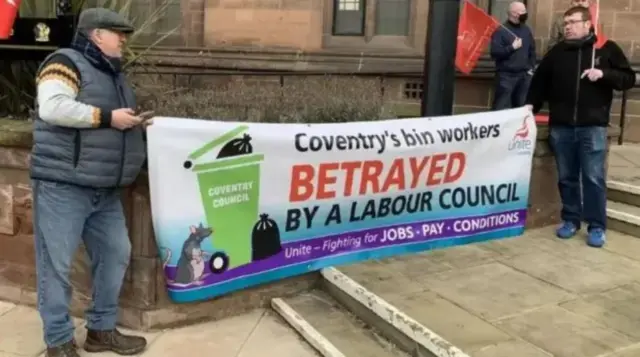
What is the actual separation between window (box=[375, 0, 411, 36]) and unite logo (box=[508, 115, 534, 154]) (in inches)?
211

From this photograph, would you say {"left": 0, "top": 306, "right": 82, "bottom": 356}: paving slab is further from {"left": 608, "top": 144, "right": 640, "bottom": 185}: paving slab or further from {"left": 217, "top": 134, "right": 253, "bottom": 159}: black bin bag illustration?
{"left": 608, "top": 144, "right": 640, "bottom": 185}: paving slab

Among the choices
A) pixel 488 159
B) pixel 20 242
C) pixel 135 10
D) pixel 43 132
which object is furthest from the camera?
pixel 135 10

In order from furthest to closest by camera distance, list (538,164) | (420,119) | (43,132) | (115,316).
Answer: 1. (538,164)
2. (420,119)
3. (115,316)
4. (43,132)

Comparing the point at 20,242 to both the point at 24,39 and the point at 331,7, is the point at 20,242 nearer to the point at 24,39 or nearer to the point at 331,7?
the point at 24,39

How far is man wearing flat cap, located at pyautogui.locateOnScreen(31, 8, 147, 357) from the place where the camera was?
149 inches

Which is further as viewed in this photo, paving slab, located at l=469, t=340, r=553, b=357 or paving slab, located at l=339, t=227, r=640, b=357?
paving slab, located at l=339, t=227, r=640, b=357

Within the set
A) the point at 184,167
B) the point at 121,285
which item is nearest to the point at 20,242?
the point at 121,285

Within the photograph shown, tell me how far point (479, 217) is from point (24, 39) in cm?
367

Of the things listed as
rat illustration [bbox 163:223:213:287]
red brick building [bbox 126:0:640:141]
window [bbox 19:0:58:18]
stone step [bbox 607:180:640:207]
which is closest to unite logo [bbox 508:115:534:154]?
stone step [bbox 607:180:640:207]

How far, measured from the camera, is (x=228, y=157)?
454 centimetres

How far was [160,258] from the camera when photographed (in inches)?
Answer: 179

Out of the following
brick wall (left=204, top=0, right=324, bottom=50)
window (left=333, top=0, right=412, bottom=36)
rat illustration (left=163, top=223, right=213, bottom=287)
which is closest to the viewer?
rat illustration (left=163, top=223, right=213, bottom=287)

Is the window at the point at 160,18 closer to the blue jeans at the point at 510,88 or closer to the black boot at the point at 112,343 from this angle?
the blue jeans at the point at 510,88

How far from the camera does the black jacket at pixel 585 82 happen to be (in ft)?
18.5
